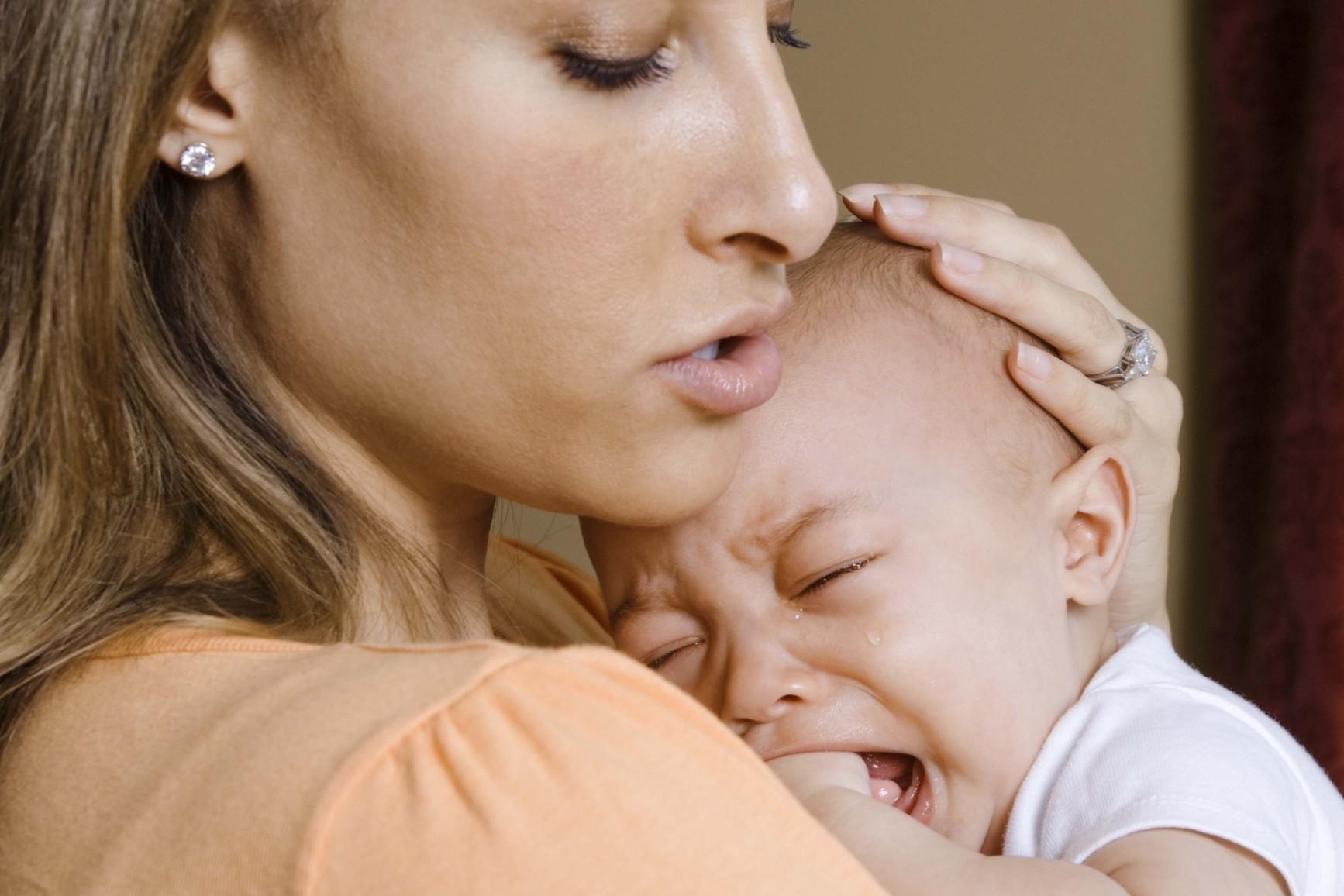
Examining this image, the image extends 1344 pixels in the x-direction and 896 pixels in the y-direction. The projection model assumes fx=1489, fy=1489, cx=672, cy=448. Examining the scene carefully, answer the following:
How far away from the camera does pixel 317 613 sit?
1.16 metres

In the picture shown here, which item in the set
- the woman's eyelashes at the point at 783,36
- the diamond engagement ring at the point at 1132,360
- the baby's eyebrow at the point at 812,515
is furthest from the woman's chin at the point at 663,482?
the diamond engagement ring at the point at 1132,360

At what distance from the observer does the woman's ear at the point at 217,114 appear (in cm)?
110

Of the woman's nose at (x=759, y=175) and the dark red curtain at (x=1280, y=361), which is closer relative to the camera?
the woman's nose at (x=759, y=175)

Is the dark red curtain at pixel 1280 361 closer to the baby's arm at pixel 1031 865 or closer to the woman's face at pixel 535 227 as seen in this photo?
the baby's arm at pixel 1031 865

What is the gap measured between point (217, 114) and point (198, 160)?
39 millimetres

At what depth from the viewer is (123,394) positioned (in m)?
1.16

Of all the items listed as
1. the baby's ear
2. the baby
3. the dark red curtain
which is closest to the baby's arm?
the baby

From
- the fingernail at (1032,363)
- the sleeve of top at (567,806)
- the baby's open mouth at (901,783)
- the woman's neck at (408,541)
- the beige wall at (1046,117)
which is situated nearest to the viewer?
the sleeve of top at (567,806)

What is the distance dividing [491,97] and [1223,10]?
2232 mm

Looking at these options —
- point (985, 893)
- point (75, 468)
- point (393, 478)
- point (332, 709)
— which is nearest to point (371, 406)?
point (393, 478)

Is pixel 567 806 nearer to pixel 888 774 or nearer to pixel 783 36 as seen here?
pixel 888 774

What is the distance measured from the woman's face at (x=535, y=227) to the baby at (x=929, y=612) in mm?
207

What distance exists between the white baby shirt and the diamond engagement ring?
0.33m

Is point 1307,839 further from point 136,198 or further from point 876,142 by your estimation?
point 876,142
